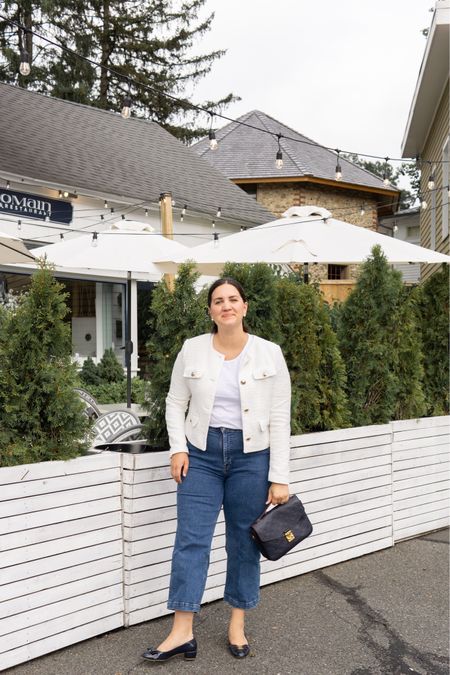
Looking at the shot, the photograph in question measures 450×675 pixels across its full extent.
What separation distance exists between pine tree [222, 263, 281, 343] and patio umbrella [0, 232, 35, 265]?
275 cm

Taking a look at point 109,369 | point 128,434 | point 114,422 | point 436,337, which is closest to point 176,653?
point 128,434

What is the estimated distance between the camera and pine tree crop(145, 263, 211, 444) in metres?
3.91

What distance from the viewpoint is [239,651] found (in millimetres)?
3281

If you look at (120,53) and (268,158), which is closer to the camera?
(268,158)

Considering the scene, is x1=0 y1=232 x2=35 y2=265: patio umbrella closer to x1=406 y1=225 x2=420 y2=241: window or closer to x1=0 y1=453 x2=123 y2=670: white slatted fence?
x1=0 y1=453 x2=123 y2=670: white slatted fence

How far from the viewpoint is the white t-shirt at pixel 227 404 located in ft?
10.6

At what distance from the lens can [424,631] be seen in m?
3.64

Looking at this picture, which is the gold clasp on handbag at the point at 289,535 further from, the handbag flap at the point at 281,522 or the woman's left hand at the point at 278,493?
the woman's left hand at the point at 278,493

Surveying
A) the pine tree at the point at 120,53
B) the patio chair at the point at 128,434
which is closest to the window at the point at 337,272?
the pine tree at the point at 120,53

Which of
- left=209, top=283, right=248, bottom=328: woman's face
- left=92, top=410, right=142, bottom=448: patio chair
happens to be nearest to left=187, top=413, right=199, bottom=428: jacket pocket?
left=209, top=283, right=248, bottom=328: woman's face

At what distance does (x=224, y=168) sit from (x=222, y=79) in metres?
8.53

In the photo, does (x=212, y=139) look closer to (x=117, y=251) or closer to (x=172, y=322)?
(x=117, y=251)

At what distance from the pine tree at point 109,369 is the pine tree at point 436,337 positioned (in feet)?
28.3

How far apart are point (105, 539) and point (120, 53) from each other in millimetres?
→ 27338
